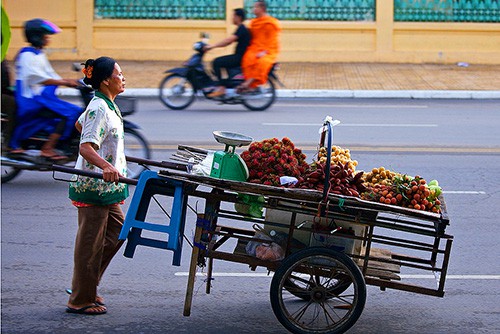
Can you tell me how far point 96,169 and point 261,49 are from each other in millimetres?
11248

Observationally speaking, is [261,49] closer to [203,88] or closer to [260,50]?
[260,50]

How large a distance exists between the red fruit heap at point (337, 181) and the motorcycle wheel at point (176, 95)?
453 inches

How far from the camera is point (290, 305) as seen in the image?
6.00 metres

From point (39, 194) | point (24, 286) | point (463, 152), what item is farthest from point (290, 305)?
point (463, 152)

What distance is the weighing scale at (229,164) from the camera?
5.35 metres

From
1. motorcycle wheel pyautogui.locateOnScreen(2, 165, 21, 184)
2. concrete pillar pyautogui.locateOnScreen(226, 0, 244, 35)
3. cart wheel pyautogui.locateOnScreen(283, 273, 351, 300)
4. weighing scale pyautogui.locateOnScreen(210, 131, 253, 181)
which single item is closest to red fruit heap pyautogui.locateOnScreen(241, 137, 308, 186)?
weighing scale pyautogui.locateOnScreen(210, 131, 253, 181)

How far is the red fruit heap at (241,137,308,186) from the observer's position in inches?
214

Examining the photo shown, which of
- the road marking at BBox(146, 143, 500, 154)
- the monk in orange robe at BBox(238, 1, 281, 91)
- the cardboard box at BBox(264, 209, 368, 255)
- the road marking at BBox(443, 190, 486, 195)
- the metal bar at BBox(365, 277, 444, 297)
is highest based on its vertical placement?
the monk in orange robe at BBox(238, 1, 281, 91)

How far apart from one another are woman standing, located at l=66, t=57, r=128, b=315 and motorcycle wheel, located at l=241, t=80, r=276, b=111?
1095 cm

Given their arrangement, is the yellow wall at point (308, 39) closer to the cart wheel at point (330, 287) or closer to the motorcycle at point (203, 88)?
the motorcycle at point (203, 88)

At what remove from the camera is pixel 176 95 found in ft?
55.5

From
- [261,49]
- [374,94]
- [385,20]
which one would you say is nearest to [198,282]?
[261,49]

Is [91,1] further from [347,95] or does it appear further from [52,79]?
[52,79]

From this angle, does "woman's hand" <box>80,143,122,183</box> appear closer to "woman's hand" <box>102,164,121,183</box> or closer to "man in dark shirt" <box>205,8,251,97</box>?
"woman's hand" <box>102,164,121,183</box>
